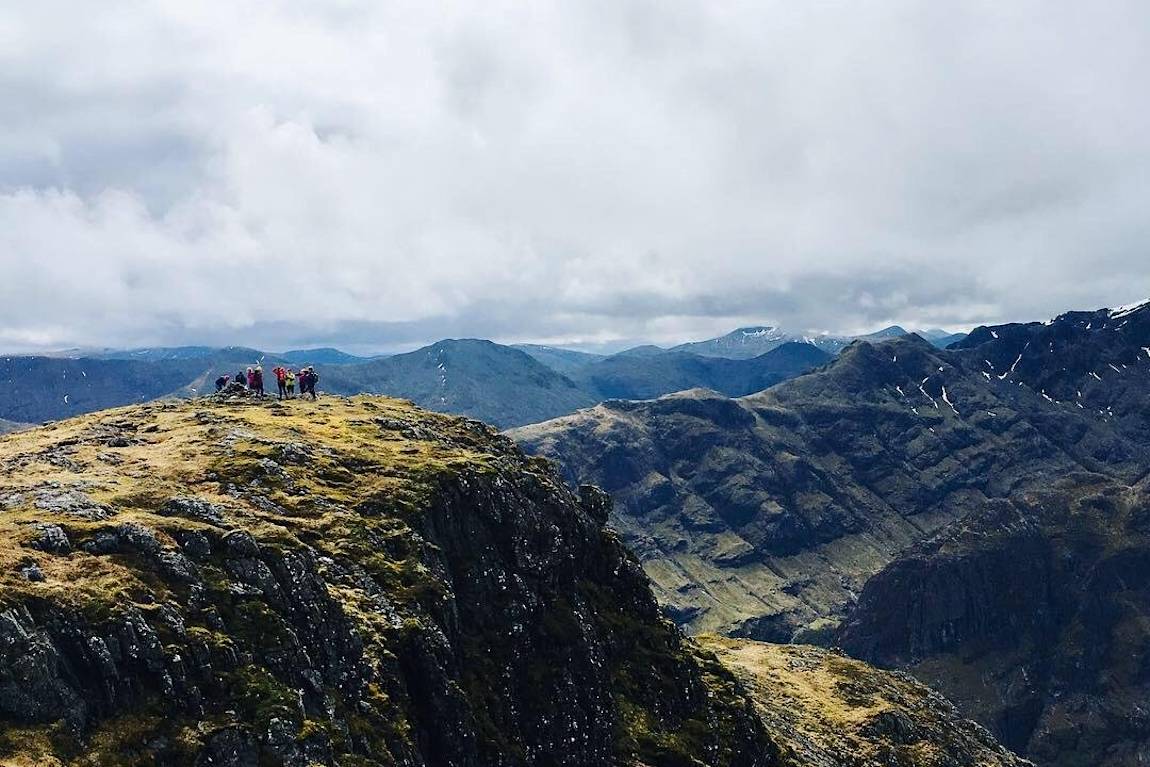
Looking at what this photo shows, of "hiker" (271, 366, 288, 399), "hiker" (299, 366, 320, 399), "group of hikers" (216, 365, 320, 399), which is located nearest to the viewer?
"hiker" (271, 366, 288, 399)

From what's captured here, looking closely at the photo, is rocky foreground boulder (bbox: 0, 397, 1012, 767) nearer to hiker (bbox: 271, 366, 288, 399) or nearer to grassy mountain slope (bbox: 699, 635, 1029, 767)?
hiker (bbox: 271, 366, 288, 399)

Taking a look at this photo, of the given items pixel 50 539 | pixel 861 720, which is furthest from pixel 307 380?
pixel 861 720

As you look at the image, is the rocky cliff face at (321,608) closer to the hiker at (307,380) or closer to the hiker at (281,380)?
the hiker at (281,380)

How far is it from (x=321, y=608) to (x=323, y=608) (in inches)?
6.9

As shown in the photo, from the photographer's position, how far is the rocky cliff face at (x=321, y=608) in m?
50.0

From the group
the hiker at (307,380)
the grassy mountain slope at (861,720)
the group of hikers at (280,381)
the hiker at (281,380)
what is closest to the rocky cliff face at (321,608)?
the hiker at (281,380)

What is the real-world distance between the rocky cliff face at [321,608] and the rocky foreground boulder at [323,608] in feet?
0.64

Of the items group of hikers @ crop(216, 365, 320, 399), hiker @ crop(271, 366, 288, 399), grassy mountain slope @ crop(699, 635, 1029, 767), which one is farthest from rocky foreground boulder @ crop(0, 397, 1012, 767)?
grassy mountain slope @ crop(699, 635, 1029, 767)

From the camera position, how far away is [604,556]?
112875 mm

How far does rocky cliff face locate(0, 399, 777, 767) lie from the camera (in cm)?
5003

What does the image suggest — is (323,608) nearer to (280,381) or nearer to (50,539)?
(50,539)

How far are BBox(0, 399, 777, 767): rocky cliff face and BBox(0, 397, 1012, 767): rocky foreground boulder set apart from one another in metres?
0.20

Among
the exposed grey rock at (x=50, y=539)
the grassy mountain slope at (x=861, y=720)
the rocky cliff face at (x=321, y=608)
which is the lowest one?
the grassy mountain slope at (x=861, y=720)

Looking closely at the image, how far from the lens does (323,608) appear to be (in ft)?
210
